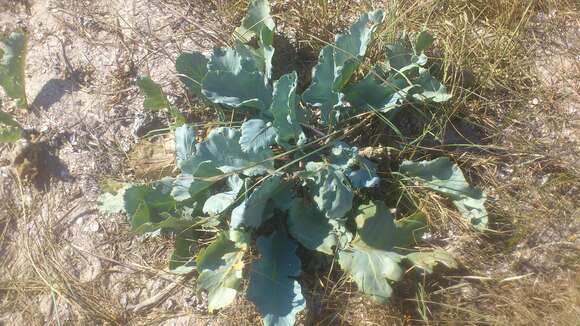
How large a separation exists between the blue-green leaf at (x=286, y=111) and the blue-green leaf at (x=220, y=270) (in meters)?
0.40

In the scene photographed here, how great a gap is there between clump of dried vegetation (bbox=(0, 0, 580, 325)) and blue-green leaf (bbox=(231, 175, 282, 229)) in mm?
355

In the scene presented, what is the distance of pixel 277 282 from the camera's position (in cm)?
179

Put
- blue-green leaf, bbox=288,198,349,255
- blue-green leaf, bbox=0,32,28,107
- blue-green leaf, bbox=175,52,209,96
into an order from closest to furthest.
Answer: blue-green leaf, bbox=288,198,349,255
blue-green leaf, bbox=175,52,209,96
blue-green leaf, bbox=0,32,28,107

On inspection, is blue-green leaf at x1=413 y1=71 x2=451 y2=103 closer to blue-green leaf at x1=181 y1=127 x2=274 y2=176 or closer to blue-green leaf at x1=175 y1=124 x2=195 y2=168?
blue-green leaf at x1=181 y1=127 x2=274 y2=176

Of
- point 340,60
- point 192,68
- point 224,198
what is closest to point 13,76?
point 192,68

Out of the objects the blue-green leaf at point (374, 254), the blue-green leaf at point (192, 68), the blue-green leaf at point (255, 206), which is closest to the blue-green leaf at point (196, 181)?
the blue-green leaf at point (255, 206)

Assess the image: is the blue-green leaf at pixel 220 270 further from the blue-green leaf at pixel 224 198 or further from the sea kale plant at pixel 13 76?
the sea kale plant at pixel 13 76

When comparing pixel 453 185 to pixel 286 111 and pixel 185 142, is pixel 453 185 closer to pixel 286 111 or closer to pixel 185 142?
pixel 286 111

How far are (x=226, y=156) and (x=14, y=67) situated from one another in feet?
3.49

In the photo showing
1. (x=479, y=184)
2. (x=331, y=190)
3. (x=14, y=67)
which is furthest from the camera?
(x=14, y=67)

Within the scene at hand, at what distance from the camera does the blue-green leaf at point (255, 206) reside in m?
1.68

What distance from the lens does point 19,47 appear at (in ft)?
6.97

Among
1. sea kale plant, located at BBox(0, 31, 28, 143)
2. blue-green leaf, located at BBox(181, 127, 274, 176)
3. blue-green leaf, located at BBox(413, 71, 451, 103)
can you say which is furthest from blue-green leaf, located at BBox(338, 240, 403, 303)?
sea kale plant, located at BBox(0, 31, 28, 143)

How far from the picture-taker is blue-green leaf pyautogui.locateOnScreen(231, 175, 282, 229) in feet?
5.50
